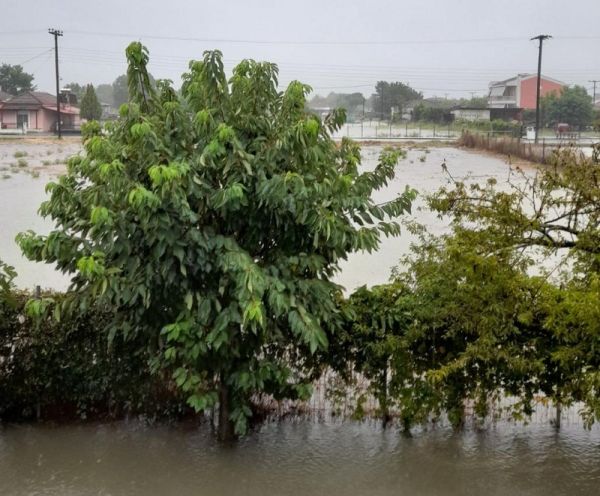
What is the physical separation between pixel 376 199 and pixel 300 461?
15.1 meters

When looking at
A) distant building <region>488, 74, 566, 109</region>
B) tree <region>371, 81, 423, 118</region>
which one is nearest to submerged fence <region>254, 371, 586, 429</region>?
distant building <region>488, 74, 566, 109</region>

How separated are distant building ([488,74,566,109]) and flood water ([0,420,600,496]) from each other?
70.3 m

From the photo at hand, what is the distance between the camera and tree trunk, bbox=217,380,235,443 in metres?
5.72

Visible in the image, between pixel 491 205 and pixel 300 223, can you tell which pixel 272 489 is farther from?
pixel 491 205

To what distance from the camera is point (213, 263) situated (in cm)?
494

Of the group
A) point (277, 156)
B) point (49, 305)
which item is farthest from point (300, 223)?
point (49, 305)

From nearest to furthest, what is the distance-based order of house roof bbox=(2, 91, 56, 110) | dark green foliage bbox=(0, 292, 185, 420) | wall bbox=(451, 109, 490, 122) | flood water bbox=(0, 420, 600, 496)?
flood water bbox=(0, 420, 600, 496)
dark green foliage bbox=(0, 292, 185, 420)
house roof bbox=(2, 91, 56, 110)
wall bbox=(451, 109, 490, 122)

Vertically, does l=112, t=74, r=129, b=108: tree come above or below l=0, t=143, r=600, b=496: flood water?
above

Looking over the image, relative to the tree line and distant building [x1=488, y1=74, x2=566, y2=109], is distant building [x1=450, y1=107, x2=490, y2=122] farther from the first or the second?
the tree line

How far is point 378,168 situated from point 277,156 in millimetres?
1034

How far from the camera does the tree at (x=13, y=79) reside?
70938 mm

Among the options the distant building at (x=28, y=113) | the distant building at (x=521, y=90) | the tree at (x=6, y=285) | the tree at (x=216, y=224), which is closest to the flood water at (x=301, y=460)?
the tree at (x=216, y=224)

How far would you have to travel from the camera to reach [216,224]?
206 inches

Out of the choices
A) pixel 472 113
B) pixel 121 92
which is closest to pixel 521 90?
pixel 472 113
